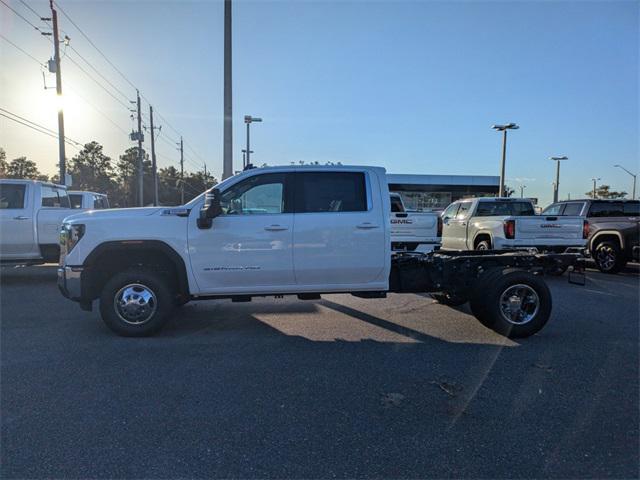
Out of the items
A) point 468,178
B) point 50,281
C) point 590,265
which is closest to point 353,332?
A: point 50,281

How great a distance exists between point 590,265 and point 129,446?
571 inches

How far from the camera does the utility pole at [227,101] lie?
39.6 feet

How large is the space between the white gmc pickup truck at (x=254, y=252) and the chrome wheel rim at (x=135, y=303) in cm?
1

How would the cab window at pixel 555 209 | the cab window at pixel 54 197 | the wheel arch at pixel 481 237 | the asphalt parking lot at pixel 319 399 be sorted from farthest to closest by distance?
the cab window at pixel 555 209 < the wheel arch at pixel 481 237 < the cab window at pixel 54 197 < the asphalt parking lot at pixel 319 399

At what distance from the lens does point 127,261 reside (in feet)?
19.0

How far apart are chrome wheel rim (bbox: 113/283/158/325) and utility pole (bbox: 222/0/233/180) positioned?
24.0ft

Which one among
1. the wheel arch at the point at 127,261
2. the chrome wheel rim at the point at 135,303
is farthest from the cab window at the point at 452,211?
the chrome wheel rim at the point at 135,303

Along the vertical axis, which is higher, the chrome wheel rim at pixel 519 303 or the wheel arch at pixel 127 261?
the wheel arch at pixel 127 261

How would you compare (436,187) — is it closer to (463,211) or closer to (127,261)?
(463,211)

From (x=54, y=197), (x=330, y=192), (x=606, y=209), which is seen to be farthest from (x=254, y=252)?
(x=606, y=209)

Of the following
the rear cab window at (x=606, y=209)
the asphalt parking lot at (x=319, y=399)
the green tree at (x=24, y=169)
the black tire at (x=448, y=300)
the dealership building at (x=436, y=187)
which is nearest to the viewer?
the asphalt parking lot at (x=319, y=399)

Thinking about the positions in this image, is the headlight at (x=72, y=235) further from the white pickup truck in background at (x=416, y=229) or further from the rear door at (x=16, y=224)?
the white pickup truck in background at (x=416, y=229)

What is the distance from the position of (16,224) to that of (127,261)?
5.47 m

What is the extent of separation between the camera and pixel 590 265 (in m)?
13.9
